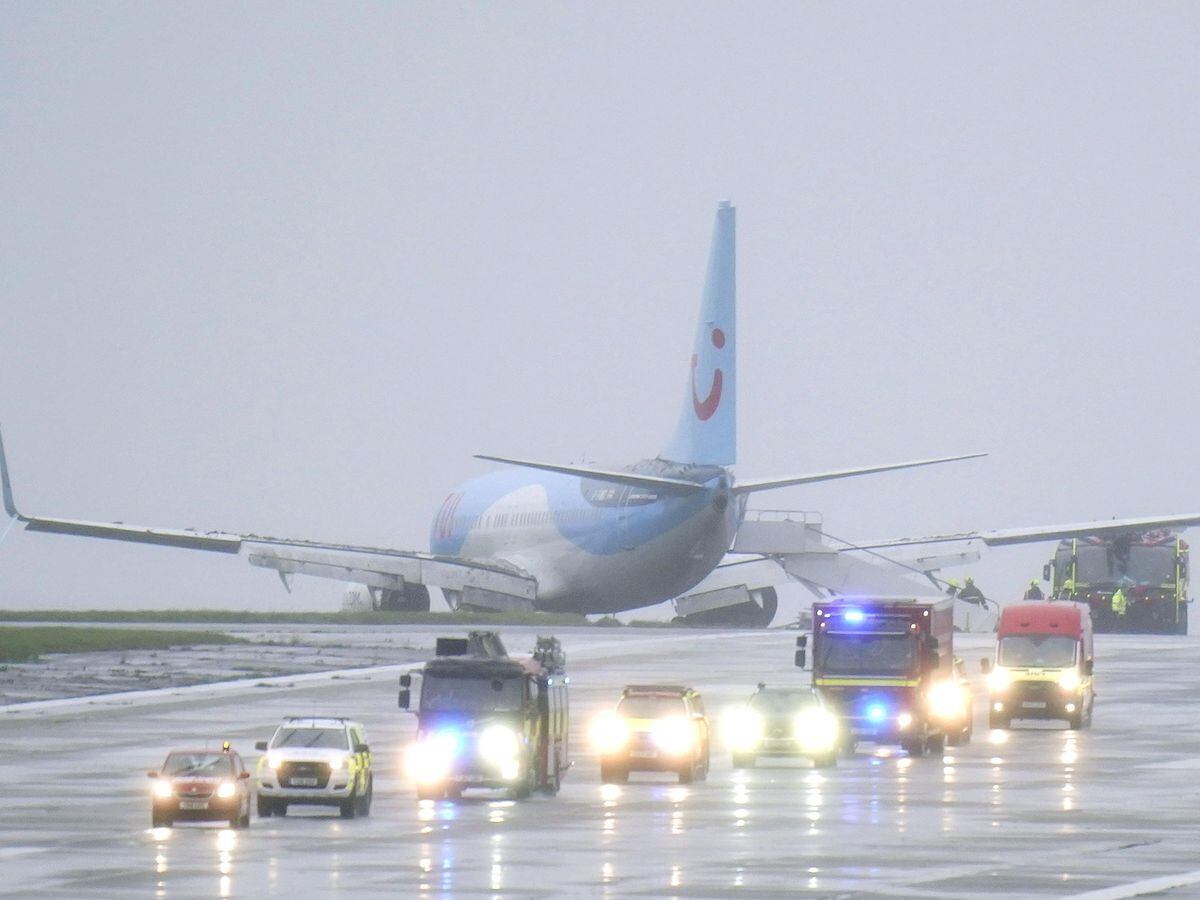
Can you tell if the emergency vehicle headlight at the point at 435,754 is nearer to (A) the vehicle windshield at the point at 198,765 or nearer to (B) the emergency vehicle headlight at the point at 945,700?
(A) the vehicle windshield at the point at 198,765

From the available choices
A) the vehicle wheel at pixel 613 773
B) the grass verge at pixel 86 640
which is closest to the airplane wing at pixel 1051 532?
the grass verge at pixel 86 640

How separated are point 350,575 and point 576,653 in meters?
22.4

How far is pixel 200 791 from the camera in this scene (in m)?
41.1

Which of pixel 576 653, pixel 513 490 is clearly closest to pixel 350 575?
pixel 513 490

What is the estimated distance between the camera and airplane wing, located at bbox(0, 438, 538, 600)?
346 feet

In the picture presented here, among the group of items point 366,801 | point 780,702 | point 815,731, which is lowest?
point 366,801

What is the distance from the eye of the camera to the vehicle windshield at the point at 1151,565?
4530 inches

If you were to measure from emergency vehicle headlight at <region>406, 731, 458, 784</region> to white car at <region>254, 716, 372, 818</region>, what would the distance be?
2.88 m

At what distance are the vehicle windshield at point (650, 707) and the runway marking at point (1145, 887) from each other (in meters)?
18.1

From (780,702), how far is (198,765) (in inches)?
666

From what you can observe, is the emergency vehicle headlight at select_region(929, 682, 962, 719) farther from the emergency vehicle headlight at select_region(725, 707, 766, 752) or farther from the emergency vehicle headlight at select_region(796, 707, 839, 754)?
the emergency vehicle headlight at select_region(725, 707, 766, 752)

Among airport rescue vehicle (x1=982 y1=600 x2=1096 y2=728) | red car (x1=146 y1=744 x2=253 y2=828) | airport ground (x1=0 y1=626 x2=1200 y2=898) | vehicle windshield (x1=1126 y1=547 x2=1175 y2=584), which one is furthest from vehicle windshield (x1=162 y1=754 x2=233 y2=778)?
vehicle windshield (x1=1126 y1=547 x2=1175 y2=584)

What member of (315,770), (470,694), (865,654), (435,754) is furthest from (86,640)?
(315,770)

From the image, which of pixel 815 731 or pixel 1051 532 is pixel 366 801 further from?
pixel 1051 532
